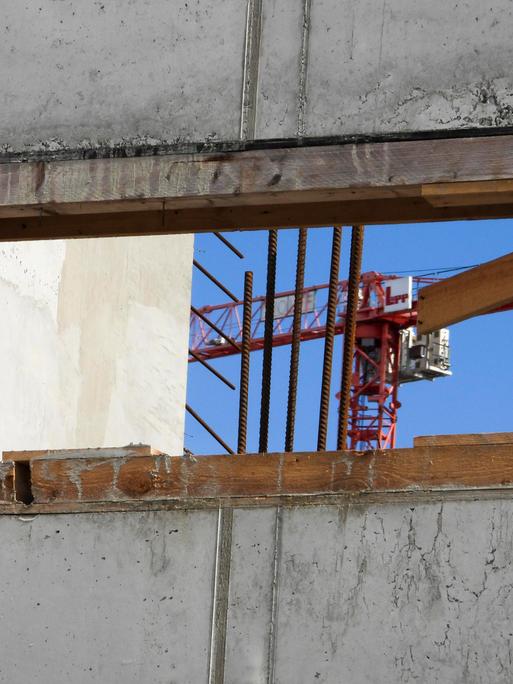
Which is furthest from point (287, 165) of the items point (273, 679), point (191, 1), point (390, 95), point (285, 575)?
point (273, 679)

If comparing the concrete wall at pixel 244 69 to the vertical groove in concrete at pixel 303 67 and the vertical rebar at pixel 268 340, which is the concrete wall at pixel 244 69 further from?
the vertical rebar at pixel 268 340

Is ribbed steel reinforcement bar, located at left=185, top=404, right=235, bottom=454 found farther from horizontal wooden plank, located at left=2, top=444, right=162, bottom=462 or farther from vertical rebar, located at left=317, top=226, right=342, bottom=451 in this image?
horizontal wooden plank, located at left=2, top=444, right=162, bottom=462

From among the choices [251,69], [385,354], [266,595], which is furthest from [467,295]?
[385,354]

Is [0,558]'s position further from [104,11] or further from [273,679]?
[104,11]

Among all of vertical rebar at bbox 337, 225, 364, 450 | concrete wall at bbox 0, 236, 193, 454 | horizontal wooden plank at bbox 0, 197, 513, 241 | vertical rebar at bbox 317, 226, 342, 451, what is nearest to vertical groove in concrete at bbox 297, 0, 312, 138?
horizontal wooden plank at bbox 0, 197, 513, 241

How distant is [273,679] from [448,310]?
2154 millimetres

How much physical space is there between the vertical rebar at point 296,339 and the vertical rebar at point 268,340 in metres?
0.19

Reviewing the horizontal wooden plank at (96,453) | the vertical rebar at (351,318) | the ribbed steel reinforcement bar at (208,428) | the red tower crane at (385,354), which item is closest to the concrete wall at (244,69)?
the horizontal wooden plank at (96,453)

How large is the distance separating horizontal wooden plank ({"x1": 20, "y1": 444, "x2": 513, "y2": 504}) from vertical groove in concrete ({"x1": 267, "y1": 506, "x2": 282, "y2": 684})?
0.14 metres

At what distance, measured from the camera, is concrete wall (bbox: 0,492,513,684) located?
5.52 meters

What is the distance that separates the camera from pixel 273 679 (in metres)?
5.68

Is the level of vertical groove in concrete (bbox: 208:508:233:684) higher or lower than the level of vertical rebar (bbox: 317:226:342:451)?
lower

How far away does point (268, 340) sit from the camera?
10.1 metres

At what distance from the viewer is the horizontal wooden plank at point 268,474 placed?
564 cm
